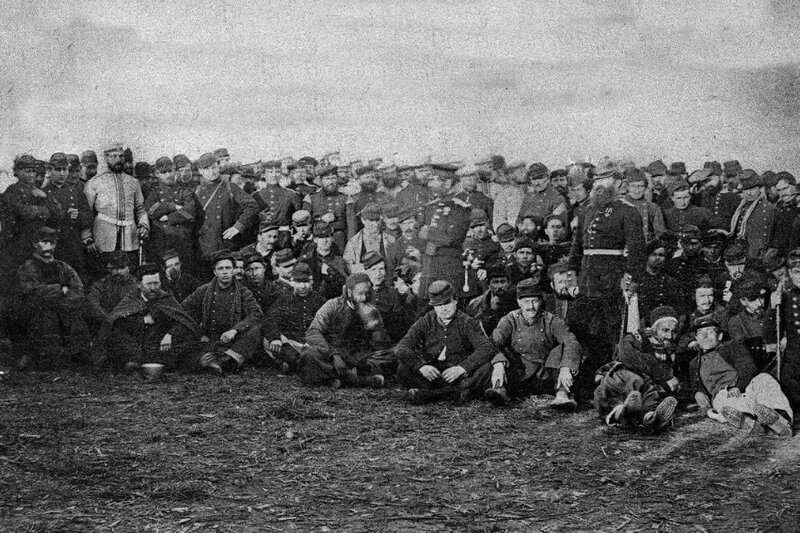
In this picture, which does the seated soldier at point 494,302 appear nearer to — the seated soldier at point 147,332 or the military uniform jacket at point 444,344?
the military uniform jacket at point 444,344

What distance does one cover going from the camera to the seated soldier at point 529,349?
4922 mm

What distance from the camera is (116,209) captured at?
6.05 metres

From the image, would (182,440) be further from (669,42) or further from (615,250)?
(669,42)

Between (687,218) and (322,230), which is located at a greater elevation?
(687,218)

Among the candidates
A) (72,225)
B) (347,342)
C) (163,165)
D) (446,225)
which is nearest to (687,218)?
(446,225)

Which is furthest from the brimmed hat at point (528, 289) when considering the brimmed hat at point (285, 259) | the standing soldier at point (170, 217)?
the standing soldier at point (170, 217)

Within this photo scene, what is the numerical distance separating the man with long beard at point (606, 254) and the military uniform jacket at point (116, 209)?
10.9ft

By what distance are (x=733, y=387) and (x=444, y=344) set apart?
1.77m

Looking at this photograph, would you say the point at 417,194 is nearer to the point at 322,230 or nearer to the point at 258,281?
the point at 322,230

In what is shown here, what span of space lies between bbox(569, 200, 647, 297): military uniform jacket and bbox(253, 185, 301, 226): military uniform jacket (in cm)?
225

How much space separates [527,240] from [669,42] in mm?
1596

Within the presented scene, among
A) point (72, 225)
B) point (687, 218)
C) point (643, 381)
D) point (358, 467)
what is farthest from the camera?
point (72, 225)

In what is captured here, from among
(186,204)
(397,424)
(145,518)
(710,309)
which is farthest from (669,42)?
(145,518)

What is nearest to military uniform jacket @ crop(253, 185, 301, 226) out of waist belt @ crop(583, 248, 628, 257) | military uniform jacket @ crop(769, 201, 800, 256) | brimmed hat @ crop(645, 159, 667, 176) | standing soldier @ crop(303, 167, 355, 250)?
standing soldier @ crop(303, 167, 355, 250)
